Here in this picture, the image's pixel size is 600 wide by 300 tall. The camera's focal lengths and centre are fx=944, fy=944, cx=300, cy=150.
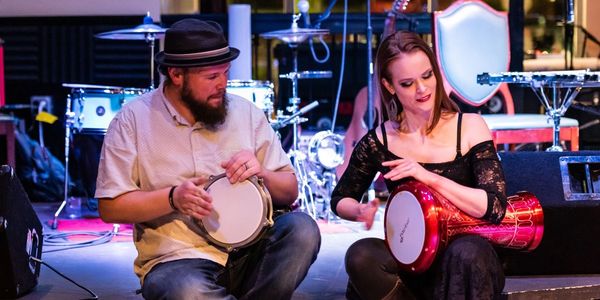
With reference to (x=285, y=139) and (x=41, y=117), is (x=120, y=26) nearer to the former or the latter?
(x=41, y=117)

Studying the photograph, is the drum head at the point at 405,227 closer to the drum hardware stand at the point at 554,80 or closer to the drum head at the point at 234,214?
the drum head at the point at 234,214

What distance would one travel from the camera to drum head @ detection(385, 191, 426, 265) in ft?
10.4

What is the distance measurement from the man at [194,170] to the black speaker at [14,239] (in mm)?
738

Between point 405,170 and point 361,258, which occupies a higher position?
point 405,170

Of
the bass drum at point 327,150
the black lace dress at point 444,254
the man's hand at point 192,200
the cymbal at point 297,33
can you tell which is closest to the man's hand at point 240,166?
the man's hand at point 192,200

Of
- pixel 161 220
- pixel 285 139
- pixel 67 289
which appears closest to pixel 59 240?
pixel 67 289

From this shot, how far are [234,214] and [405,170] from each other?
604 mm

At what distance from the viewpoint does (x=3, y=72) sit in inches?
311

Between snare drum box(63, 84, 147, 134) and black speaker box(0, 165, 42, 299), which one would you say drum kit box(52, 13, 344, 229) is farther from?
black speaker box(0, 165, 42, 299)

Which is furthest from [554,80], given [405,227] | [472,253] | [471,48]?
[472,253]

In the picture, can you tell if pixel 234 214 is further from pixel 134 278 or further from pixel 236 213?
pixel 134 278

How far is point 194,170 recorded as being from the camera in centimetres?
333

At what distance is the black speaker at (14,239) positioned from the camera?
A: 379cm

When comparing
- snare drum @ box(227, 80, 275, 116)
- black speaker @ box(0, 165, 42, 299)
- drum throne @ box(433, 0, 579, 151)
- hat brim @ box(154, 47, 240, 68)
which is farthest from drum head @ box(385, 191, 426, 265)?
snare drum @ box(227, 80, 275, 116)
